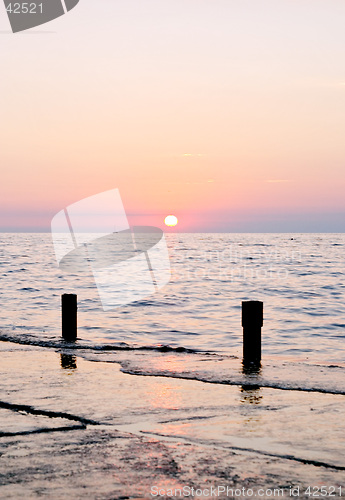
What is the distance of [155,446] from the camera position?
545 centimetres

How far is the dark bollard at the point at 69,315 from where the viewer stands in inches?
520

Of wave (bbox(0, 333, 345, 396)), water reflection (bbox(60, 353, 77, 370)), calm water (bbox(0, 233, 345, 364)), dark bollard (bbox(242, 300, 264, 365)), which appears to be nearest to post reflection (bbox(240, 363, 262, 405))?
wave (bbox(0, 333, 345, 396))

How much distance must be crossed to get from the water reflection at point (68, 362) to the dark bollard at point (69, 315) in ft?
7.46

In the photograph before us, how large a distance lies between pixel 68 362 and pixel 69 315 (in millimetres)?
3193

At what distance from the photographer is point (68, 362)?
33.4 ft

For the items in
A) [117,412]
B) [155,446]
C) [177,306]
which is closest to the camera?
[155,446]

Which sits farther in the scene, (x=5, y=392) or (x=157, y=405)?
(x=5, y=392)

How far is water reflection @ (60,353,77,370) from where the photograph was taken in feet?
31.8

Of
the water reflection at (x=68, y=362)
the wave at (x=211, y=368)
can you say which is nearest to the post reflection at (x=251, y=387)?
the wave at (x=211, y=368)

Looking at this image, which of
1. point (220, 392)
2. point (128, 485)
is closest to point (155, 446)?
point (128, 485)

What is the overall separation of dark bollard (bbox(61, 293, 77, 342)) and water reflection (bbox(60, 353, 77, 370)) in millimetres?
2274

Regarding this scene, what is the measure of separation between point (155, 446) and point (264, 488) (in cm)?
124

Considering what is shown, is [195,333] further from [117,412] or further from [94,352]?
[117,412]

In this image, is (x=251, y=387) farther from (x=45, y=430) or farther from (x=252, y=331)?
(x=45, y=430)
